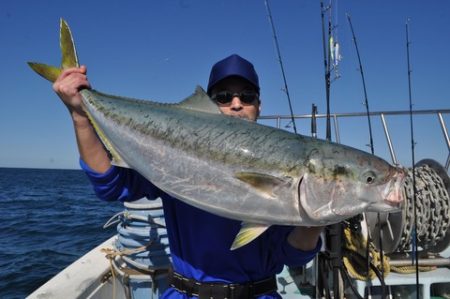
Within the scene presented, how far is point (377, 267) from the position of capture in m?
4.01

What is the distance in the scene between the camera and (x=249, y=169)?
2004 mm

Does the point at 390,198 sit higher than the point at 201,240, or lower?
higher

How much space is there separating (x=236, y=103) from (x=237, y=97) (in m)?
0.04

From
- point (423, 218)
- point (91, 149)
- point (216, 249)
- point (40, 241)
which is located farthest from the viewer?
point (40, 241)

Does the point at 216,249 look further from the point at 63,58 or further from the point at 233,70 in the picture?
the point at 63,58

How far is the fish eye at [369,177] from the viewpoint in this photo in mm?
1910

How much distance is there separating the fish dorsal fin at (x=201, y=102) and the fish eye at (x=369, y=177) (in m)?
0.91

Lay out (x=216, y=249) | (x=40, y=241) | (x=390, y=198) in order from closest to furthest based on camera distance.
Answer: (x=390, y=198) → (x=216, y=249) → (x=40, y=241)

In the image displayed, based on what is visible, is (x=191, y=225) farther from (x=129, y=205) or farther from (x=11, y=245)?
(x=11, y=245)

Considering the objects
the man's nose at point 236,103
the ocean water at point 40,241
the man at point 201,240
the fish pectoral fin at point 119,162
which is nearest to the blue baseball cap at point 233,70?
the man at point 201,240

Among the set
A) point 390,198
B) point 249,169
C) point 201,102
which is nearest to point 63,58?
point 201,102

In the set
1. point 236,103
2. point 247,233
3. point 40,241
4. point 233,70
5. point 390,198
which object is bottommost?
point 40,241

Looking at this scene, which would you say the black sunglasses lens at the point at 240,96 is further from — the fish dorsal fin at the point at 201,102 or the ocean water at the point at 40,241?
Answer: the ocean water at the point at 40,241

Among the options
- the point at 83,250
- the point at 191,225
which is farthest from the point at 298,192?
the point at 83,250
